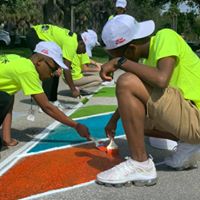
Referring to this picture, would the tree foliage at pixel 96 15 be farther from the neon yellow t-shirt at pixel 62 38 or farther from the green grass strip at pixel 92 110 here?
the green grass strip at pixel 92 110

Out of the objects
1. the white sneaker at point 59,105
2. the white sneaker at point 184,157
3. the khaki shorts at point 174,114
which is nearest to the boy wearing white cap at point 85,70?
the white sneaker at point 59,105

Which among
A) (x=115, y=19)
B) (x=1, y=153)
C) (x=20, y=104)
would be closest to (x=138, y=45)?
(x=115, y=19)

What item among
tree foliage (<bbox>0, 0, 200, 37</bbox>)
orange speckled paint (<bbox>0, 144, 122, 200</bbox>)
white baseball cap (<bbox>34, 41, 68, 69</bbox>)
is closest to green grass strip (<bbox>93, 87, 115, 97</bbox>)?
orange speckled paint (<bbox>0, 144, 122, 200</bbox>)

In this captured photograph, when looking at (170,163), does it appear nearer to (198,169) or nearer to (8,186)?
(198,169)

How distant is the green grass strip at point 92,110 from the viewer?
7.74 meters

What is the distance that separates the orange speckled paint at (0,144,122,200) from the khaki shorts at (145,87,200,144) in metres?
0.79

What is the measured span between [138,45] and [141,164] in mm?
973

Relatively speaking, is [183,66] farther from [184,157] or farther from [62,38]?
[62,38]

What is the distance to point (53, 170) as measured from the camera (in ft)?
15.4

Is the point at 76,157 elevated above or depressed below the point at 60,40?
below

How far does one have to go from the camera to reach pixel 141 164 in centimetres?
423

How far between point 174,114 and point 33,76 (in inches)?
58.3

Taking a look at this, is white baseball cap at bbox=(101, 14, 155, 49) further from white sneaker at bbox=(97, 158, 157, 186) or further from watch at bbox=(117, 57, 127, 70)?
white sneaker at bbox=(97, 158, 157, 186)

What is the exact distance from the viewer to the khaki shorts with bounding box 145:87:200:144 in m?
4.16
